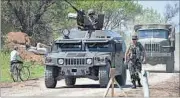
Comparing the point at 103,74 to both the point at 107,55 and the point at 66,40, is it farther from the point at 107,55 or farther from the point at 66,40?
the point at 66,40

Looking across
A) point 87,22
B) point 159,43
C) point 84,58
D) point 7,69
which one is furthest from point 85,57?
point 159,43

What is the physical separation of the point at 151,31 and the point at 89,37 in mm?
13842

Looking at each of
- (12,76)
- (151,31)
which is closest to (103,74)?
(12,76)

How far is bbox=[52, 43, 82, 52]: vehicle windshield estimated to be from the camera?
20.2 metres

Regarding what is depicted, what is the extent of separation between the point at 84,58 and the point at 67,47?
1309 mm

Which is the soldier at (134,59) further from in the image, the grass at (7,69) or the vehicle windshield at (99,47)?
the grass at (7,69)

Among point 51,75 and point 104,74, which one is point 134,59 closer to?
point 104,74

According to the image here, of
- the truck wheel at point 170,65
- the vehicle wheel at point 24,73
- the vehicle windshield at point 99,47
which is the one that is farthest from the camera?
the truck wheel at point 170,65

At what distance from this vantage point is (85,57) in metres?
19.3

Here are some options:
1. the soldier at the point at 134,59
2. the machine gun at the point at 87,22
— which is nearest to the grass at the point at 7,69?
the machine gun at the point at 87,22

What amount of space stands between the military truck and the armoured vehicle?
11.9 m

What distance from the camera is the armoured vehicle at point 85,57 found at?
19203 mm

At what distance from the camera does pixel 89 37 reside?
20797mm

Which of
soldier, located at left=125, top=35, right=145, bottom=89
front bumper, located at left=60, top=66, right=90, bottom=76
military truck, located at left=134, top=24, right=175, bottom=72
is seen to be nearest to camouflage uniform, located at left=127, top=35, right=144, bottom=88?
soldier, located at left=125, top=35, right=145, bottom=89
